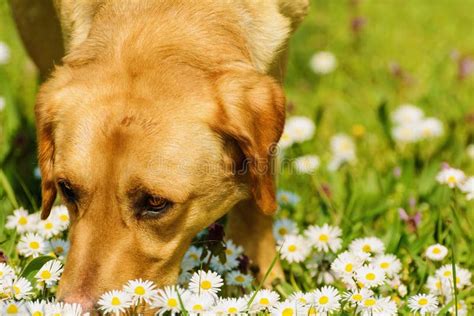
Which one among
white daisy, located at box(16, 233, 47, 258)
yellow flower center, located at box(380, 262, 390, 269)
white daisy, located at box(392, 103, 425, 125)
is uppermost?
white daisy, located at box(16, 233, 47, 258)

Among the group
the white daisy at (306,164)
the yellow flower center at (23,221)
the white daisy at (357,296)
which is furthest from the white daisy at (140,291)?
the white daisy at (306,164)

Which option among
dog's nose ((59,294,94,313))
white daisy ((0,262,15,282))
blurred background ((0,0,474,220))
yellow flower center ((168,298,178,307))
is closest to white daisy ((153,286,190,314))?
yellow flower center ((168,298,178,307))

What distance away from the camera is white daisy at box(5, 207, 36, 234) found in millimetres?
3486

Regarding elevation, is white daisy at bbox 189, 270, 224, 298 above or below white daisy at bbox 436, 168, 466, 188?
above

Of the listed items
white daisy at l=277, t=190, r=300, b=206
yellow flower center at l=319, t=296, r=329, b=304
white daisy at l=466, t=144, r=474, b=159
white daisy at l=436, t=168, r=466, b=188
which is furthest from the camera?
white daisy at l=466, t=144, r=474, b=159

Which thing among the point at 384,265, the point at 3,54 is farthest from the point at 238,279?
the point at 3,54

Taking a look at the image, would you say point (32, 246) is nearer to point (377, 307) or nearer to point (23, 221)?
point (23, 221)

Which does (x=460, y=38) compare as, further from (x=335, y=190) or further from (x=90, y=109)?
(x=90, y=109)

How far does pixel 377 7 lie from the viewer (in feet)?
24.5

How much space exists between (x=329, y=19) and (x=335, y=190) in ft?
10.4

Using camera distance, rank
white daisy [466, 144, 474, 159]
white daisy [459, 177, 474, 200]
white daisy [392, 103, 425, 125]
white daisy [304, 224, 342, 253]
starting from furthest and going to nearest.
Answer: white daisy [392, 103, 425, 125], white daisy [466, 144, 474, 159], white daisy [459, 177, 474, 200], white daisy [304, 224, 342, 253]

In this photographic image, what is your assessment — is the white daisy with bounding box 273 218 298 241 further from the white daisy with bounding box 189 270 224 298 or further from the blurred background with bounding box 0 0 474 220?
the white daisy with bounding box 189 270 224 298

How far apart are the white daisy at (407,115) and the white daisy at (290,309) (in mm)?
2287

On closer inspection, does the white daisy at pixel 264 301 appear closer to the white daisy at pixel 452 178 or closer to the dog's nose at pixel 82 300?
the dog's nose at pixel 82 300
